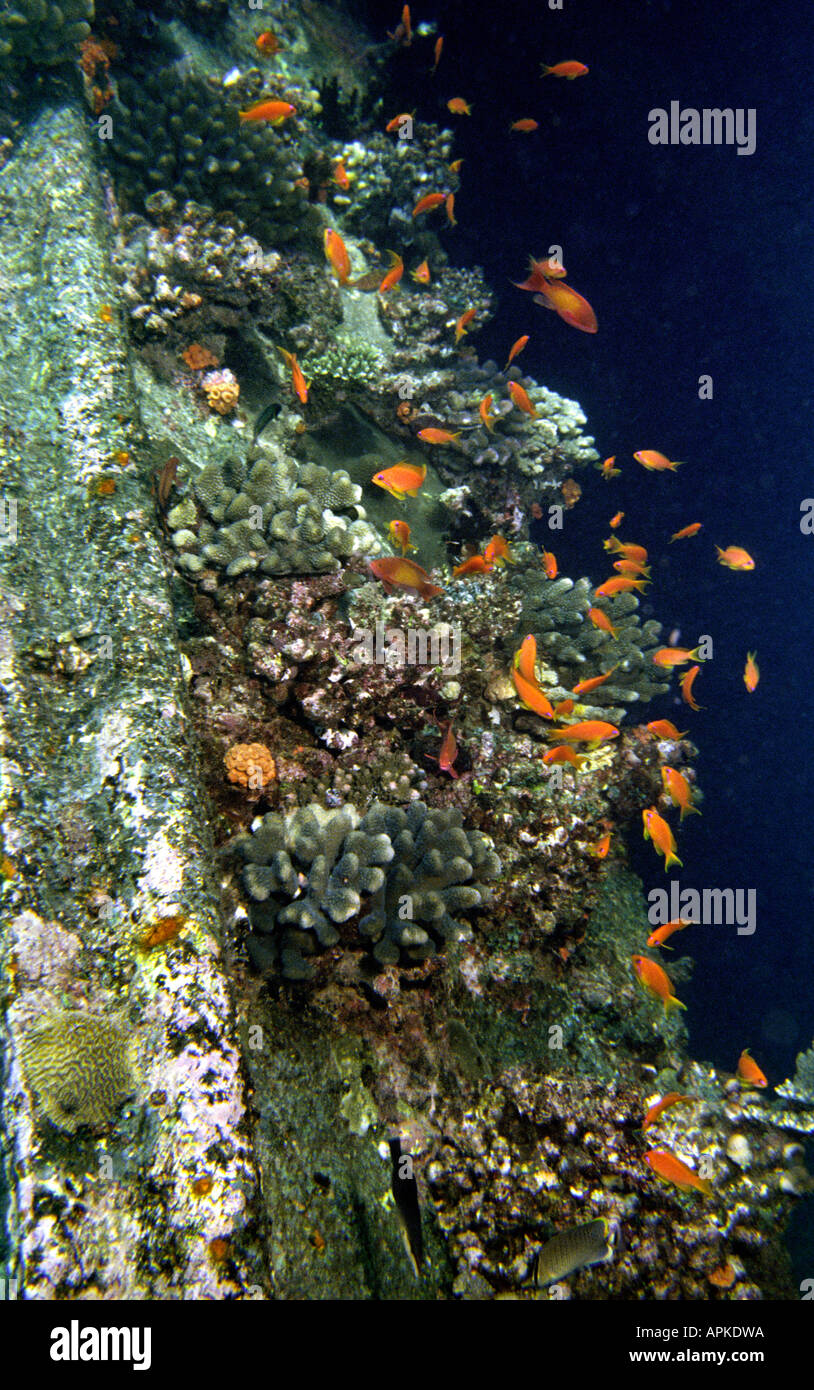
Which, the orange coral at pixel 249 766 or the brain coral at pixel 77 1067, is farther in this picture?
the orange coral at pixel 249 766

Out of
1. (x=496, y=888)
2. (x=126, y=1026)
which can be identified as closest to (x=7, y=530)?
(x=126, y=1026)

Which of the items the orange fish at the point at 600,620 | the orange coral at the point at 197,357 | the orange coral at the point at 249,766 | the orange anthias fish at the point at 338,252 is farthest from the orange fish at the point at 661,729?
the orange coral at the point at 197,357

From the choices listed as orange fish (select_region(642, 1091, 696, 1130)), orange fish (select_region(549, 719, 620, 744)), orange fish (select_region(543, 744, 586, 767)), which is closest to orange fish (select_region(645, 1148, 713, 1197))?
orange fish (select_region(642, 1091, 696, 1130))

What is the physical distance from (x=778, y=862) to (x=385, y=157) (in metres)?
17.3

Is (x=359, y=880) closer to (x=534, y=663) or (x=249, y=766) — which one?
(x=249, y=766)

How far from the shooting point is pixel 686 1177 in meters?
3.17

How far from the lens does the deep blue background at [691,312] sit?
914cm

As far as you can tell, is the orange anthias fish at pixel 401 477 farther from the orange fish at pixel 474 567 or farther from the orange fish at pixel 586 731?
the orange fish at pixel 586 731

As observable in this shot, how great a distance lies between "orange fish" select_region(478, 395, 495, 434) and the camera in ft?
21.4

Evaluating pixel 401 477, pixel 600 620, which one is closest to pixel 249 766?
pixel 401 477

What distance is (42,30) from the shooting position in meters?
5.39

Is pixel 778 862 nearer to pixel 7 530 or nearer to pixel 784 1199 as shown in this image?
pixel 784 1199

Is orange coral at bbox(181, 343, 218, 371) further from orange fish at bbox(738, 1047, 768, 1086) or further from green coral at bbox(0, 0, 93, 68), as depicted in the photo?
orange fish at bbox(738, 1047, 768, 1086)

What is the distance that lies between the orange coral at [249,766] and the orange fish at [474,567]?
7.34ft
